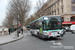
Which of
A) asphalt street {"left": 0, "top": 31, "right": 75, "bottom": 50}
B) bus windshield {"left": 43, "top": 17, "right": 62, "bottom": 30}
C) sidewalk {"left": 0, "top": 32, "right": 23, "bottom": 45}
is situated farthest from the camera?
sidewalk {"left": 0, "top": 32, "right": 23, "bottom": 45}

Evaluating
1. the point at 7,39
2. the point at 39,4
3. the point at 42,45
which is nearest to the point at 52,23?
the point at 42,45

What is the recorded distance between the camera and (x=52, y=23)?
11484 millimetres

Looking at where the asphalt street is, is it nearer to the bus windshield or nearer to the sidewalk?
the sidewalk

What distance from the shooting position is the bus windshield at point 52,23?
11391 millimetres

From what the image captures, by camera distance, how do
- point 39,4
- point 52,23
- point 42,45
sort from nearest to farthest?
point 42,45 < point 52,23 < point 39,4

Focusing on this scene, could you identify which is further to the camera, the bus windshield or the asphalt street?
the bus windshield

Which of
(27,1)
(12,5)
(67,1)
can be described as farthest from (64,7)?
(12,5)

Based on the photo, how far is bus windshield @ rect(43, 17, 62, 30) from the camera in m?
11.4

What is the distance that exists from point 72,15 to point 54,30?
3137cm

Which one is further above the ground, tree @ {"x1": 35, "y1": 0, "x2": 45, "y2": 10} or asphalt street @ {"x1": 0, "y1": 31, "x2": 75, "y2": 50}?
tree @ {"x1": 35, "y1": 0, "x2": 45, "y2": 10}

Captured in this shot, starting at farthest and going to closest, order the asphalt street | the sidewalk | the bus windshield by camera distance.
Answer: the sidewalk, the bus windshield, the asphalt street

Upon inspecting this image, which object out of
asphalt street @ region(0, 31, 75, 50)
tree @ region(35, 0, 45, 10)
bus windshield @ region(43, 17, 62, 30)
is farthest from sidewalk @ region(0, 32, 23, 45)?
tree @ region(35, 0, 45, 10)

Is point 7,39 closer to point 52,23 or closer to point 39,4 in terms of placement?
point 52,23

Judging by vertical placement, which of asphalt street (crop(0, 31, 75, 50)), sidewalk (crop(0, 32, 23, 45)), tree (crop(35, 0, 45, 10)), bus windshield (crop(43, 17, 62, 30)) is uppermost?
tree (crop(35, 0, 45, 10))
